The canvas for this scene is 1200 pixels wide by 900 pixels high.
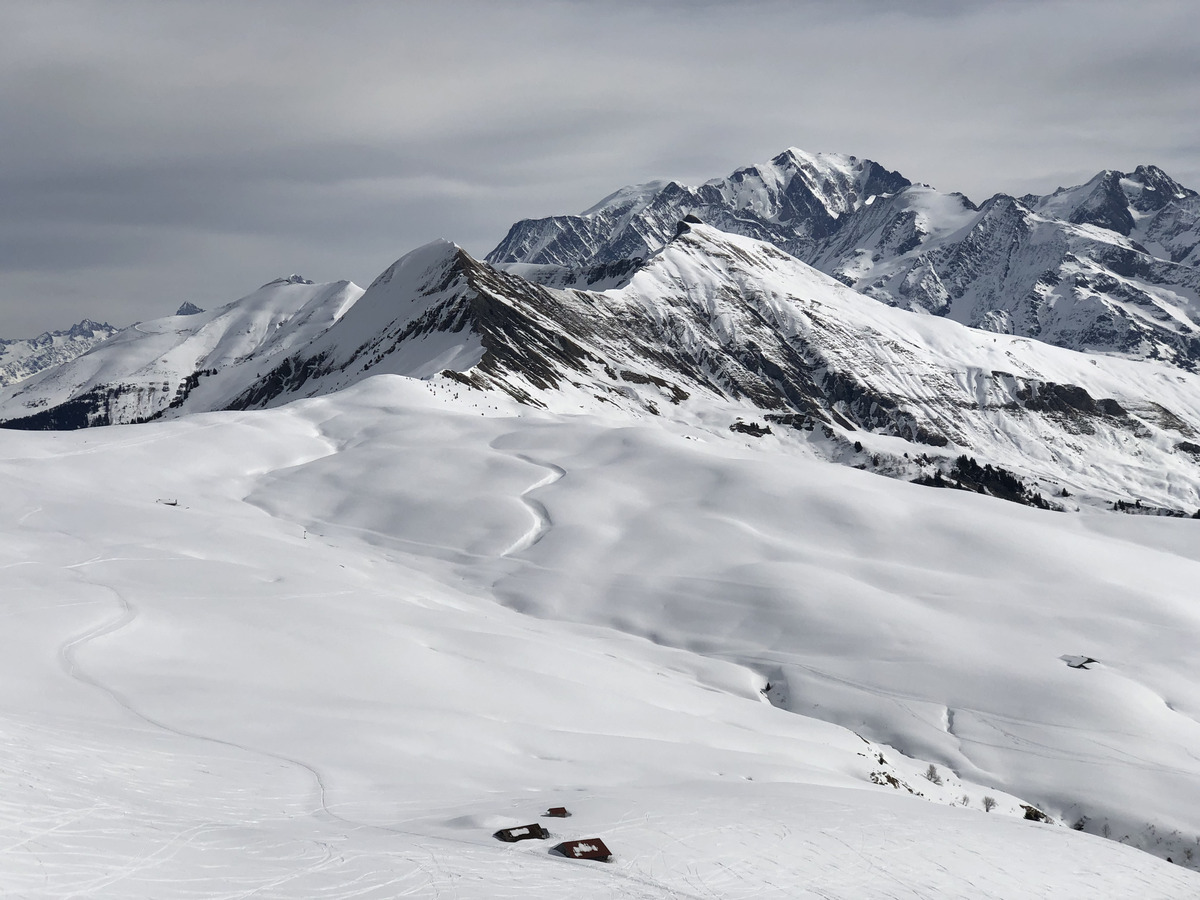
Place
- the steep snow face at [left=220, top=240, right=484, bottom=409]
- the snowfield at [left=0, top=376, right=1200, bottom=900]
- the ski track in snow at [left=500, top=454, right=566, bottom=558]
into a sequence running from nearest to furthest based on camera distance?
the snowfield at [left=0, top=376, right=1200, bottom=900] < the ski track in snow at [left=500, top=454, right=566, bottom=558] < the steep snow face at [left=220, top=240, right=484, bottom=409]

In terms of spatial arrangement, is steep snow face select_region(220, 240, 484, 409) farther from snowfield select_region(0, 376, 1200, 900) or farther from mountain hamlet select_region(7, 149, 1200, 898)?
snowfield select_region(0, 376, 1200, 900)

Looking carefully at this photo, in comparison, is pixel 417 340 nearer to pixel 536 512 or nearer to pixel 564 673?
pixel 536 512

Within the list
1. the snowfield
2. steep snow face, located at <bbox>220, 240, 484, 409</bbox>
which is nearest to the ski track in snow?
the snowfield

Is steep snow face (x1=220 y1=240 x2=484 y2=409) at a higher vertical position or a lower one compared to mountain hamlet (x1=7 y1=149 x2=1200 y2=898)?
higher

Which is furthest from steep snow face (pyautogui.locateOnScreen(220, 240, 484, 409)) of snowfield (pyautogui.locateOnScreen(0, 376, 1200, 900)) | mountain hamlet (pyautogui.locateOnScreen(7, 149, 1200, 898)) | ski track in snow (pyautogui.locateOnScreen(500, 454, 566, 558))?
snowfield (pyautogui.locateOnScreen(0, 376, 1200, 900))

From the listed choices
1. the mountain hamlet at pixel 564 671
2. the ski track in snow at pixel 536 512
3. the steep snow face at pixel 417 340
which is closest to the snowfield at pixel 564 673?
the mountain hamlet at pixel 564 671

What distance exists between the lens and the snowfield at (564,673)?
15219mm

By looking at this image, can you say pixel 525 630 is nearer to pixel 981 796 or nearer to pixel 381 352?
pixel 981 796

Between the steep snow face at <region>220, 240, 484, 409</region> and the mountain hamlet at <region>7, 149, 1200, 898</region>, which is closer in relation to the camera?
the mountain hamlet at <region>7, 149, 1200, 898</region>

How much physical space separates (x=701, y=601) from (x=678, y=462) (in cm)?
2039

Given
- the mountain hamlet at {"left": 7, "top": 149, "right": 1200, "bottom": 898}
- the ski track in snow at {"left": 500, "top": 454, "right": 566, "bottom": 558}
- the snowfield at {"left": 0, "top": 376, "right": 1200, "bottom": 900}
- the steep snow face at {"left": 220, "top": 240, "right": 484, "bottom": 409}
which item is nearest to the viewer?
the snowfield at {"left": 0, "top": 376, "right": 1200, "bottom": 900}

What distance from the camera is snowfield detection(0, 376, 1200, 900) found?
15.2 meters

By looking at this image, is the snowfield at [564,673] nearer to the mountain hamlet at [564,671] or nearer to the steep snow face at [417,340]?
the mountain hamlet at [564,671]

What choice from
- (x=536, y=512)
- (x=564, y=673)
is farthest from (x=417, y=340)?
(x=564, y=673)
